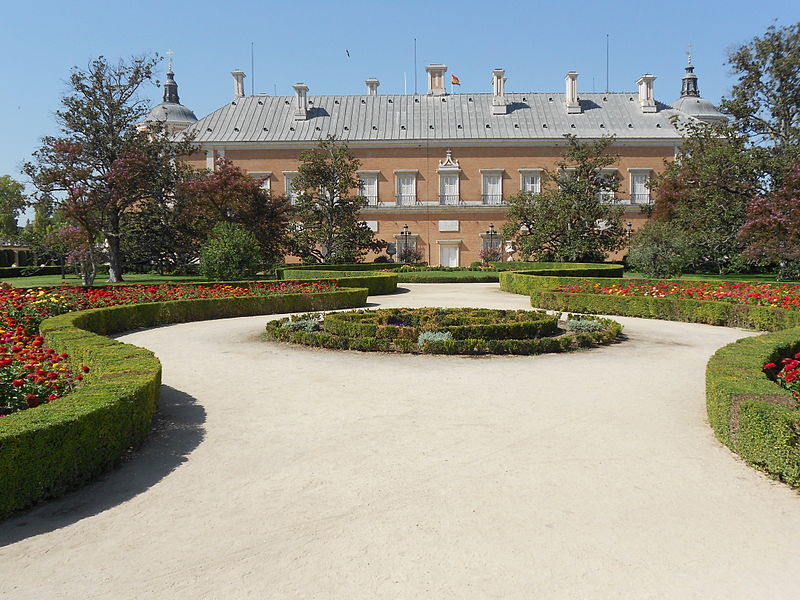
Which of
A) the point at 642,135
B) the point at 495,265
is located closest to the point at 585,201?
the point at 495,265

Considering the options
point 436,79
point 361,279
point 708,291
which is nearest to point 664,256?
point 708,291

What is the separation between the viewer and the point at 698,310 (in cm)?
1307

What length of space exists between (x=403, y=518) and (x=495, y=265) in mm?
30700

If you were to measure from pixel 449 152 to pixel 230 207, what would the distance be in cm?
1927

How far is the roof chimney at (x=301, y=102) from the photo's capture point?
4409 cm

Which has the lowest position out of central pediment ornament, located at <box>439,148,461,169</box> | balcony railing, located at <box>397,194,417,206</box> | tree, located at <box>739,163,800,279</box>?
tree, located at <box>739,163,800,279</box>

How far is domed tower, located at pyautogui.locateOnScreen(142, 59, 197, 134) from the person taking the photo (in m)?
49.3

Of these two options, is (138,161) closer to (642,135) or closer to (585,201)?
(585,201)

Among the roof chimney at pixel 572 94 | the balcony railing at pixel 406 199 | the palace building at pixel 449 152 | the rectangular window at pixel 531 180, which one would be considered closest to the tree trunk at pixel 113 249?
the palace building at pixel 449 152

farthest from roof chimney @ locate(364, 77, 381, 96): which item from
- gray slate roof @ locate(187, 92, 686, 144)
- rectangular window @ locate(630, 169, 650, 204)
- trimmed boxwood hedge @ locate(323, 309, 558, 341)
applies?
trimmed boxwood hedge @ locate(323, 309, 558, 341)

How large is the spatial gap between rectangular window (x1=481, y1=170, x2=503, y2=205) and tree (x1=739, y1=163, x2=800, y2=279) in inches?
814

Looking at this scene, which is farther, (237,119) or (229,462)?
(237,119)

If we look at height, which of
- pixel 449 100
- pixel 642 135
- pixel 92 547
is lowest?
pixel 92 547

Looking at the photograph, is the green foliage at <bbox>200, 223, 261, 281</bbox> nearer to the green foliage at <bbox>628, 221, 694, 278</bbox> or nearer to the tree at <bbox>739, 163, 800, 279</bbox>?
the green foliage at <bbox>628, 221, 694, 278</bbox>
